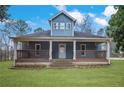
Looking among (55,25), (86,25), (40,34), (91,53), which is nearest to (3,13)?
(40,34)

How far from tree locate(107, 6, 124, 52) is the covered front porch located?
13.1 inches

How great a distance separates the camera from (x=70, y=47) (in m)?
17.6

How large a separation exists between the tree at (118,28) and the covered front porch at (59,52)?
13.1 inches

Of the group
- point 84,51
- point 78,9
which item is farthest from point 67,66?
point 78,9

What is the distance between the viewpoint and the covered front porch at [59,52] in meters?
16.5

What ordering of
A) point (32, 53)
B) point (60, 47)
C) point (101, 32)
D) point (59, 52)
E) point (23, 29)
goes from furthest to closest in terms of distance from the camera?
point (59, 52) < point (60, 47) < point (101, 32) < point (32, 53) < point (23, 29)

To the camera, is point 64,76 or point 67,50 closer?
point 64,76

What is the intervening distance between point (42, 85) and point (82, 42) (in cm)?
278

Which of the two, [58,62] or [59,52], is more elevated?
[59,52]

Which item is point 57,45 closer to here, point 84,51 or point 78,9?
point 84,51

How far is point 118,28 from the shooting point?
1636cm

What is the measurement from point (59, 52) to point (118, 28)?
2.08 meters

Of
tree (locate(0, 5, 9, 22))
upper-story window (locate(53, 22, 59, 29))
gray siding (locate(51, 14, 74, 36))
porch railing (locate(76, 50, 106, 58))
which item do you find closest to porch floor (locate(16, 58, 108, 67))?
porch railing (locate(76, 50, 106, 58))

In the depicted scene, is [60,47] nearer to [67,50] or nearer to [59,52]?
[59,52]
